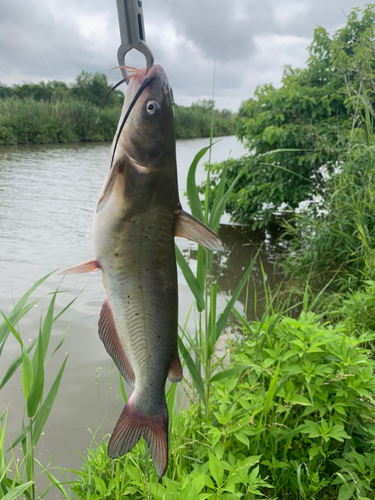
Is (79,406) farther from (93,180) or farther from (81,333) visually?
(93,180)

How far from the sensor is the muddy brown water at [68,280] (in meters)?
3.32

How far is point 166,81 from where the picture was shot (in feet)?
2.96

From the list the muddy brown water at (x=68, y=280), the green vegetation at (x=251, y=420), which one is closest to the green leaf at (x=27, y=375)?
the green vegetation at (x=251, y=420)

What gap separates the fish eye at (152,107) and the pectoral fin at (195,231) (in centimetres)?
25

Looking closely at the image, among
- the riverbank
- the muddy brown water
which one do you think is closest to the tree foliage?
the muddy brown water

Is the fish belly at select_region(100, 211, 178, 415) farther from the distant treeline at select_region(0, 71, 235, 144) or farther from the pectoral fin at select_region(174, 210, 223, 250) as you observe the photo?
the distant treeline at select_region(0, 71, 235, 144)

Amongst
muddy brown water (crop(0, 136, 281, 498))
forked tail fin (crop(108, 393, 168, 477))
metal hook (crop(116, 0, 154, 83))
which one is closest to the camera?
metal hook (crop(116, 0, 154, 83))

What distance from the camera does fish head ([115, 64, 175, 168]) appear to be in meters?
0.89

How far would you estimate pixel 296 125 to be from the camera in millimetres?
7129

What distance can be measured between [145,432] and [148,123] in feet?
2.74

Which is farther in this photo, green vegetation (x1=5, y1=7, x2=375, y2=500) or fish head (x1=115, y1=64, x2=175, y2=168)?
green vegetation (x1=5, y1=7, x2=375, y2=500)

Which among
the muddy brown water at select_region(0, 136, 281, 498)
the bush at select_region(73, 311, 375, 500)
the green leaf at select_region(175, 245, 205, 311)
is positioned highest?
the green leaf at select_region(175, 245, 205, 311)

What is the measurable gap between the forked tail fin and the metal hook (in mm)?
913

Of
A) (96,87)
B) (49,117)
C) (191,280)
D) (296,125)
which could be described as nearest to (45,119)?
(49,117)
